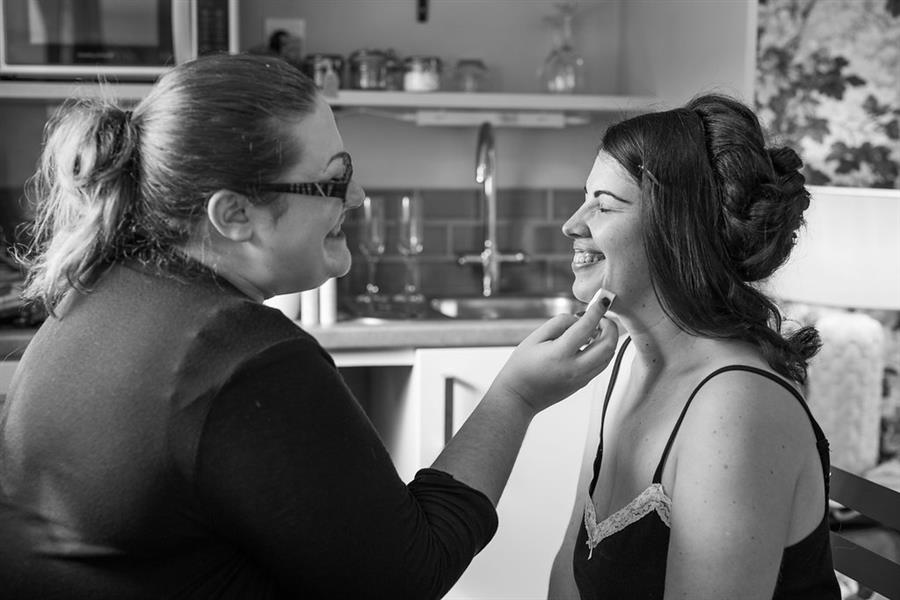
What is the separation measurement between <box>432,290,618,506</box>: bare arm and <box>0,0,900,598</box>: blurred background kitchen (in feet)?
4.00

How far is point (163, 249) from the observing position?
112 cm

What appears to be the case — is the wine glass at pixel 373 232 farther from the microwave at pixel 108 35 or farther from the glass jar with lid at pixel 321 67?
the microwave at pixel 108 35

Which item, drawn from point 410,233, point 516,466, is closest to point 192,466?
point 516,466

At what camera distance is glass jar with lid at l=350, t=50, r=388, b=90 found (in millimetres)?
2982

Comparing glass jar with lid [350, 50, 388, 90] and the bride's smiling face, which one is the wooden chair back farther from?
glass jar with lid [350, 50, 388, 90]

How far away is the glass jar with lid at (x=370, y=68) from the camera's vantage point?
2982mm

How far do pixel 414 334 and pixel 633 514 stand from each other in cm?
124

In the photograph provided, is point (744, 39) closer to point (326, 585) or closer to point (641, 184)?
point (641, 184)

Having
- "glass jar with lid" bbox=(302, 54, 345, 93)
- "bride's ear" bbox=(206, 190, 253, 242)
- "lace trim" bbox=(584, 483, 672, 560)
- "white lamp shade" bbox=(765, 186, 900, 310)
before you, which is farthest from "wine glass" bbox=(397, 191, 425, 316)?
"bride's ear" bbox=(206, 190, 253, 242)

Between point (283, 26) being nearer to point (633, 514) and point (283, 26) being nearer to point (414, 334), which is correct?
point (414, 334)

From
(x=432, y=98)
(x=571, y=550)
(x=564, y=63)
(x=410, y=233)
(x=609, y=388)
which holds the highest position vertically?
(x=564, y=63)

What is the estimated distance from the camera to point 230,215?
111 cm

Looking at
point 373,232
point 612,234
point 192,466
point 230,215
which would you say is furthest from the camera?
point 373,232

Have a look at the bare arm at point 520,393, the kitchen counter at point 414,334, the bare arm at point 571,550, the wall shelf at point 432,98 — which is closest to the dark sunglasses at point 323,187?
the bare arm at point 520,393
